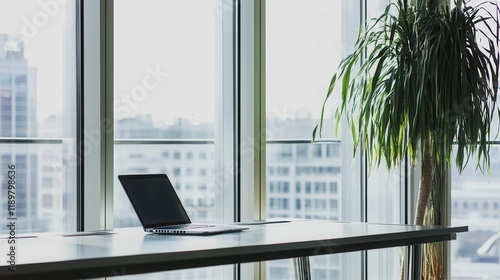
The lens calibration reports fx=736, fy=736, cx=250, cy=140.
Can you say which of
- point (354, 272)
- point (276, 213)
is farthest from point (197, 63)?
point (354, 272)

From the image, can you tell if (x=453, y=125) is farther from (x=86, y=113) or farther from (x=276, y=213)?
(x=86, y=113)

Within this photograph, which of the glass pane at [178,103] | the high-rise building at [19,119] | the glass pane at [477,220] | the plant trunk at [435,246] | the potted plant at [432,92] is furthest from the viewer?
the glass pane at [477,220]

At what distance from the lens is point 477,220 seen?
15.1 feet

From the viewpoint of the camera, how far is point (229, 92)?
4000 millimetres

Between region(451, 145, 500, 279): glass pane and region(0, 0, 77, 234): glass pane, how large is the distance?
253cm

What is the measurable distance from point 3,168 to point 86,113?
1.41ft

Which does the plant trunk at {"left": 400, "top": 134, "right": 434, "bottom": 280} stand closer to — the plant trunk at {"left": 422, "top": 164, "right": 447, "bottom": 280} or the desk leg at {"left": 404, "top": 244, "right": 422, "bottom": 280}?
the plant trunk at {"left": 422, "top": 164, "right": 447, "bottom": 280}

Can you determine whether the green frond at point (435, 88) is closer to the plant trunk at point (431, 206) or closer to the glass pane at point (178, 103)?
the plant trunk at point (431, 206)

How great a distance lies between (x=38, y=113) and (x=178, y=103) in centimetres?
78

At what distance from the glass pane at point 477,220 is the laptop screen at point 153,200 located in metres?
2.32

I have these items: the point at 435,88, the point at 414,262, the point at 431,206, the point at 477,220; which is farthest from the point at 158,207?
the point at 477,220

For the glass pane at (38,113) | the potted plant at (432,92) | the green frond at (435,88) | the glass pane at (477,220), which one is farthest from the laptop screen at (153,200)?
the glass pane at (477,220)

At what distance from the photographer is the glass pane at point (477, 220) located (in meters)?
4.56

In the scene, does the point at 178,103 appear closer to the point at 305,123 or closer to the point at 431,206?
the point at 305,123
